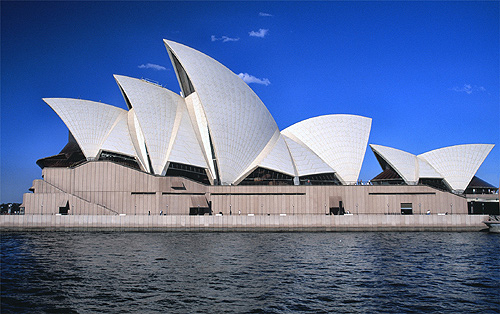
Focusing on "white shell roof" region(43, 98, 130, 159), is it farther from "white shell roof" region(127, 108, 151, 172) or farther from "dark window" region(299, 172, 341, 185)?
"dark window" region(299, 172, 341, 185)

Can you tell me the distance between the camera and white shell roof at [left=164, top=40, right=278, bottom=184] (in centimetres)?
4944

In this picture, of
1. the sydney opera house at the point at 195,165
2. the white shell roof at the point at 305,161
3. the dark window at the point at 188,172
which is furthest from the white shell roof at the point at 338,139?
the dark window at the point at 188,172

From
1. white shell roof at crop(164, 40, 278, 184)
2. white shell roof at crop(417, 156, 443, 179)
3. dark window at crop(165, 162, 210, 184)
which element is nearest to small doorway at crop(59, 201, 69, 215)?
dark window at crop(165, 162, 210, 184)

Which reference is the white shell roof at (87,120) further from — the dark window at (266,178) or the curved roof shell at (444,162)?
the curved roof shell at (444,162)

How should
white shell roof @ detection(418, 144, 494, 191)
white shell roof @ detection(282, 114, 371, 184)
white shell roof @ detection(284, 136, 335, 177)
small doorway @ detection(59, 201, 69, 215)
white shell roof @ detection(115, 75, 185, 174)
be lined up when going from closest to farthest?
1. small doorway @ detection(59, 201, 69, 215)
2. white shell roof @ detection(115, 75, 185, 174)
3. white shell roof @ detection(284, 136, 335, 177)
4. white shell roof @ detection(282, 114, 371, 184)
5. white shell roof @ detection(418, 144, 494, 191)

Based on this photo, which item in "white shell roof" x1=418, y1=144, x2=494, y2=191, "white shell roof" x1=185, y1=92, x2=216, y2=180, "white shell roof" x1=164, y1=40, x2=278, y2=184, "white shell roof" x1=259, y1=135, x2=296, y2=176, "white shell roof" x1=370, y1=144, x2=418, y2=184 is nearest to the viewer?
"white shell roof" x1=164, y1=40, x2=278, y2=184

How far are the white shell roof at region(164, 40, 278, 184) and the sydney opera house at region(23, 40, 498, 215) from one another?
126mm

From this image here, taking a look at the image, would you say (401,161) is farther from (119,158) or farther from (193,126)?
(119,158)

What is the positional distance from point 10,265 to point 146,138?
27486mm

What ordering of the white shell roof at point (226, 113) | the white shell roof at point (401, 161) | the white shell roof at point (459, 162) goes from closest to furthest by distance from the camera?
the white shell roof at point (226, 113), the white shell roof at point (401, 161), the white shell roof at point (459, 162)

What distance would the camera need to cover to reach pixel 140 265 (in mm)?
22094

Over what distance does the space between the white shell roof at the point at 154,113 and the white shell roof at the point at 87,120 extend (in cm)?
379

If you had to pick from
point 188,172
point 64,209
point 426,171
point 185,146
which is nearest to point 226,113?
point 185,146

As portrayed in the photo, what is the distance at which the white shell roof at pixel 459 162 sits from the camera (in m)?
61.7
